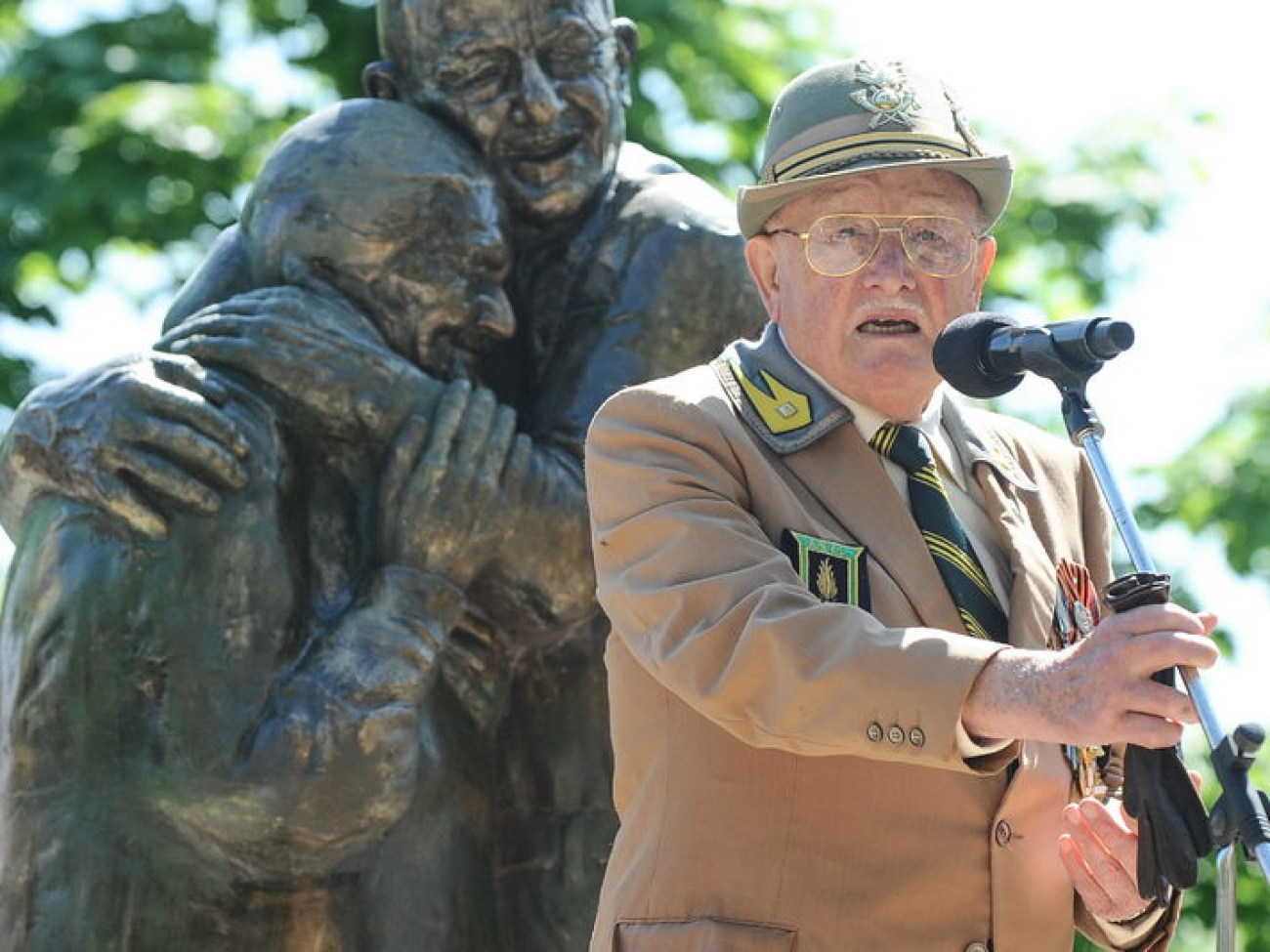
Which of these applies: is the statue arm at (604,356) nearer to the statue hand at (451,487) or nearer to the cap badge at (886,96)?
the statue hand at (451,487)

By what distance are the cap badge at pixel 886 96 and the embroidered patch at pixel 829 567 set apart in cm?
64

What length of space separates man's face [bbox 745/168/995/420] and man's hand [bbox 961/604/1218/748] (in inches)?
28.4

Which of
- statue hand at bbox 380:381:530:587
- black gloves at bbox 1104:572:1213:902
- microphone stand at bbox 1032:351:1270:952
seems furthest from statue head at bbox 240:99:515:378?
black gloves at bbox 1104:572:1213:902

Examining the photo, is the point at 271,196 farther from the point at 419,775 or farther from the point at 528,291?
the point at 419,775

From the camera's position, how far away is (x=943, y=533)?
365 centimetres

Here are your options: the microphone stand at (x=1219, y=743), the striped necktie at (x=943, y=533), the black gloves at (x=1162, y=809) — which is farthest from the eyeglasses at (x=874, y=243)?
the black gloves at (x=1162, y=809)

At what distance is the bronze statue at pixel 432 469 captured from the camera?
4.82 metres

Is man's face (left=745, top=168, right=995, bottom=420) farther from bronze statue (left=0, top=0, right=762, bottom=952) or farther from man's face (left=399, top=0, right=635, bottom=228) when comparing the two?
man's face (left=399, top=0, right=635, bottom=228)

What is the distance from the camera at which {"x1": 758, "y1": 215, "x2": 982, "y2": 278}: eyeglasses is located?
3.73 metres

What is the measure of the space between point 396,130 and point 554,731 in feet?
4.21

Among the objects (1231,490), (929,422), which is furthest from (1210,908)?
(929,422)

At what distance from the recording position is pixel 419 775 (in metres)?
5.02

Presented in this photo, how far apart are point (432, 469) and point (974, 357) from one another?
190 cm

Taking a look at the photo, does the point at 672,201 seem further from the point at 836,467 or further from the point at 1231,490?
the point at 1231,490
